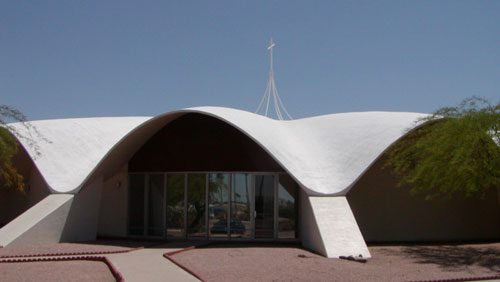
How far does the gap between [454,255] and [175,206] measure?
9.31m

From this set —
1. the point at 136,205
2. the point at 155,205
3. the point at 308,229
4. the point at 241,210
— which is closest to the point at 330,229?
the point at 308,229

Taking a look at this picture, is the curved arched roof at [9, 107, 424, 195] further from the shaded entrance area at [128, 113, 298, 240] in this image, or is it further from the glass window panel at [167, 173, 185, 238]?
the glass window panel at [167, 173, 185, 238]

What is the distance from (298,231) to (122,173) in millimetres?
7033

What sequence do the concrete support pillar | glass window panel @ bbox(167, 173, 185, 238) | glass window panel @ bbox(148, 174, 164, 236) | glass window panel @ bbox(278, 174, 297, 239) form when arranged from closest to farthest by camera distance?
the concrete support pillar
glass window panel @ bbox(278, 174, 297, 239)
glass window panel @ bbox(167, 173, 185, 238)
glass window panel @ bbox(148, 174, 164, 236)

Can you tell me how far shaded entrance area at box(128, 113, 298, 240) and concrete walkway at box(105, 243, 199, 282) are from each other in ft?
8.69

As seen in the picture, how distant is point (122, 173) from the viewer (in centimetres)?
1812

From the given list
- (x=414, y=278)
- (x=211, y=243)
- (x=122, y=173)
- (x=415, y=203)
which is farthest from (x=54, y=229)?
(x=415, y=203)

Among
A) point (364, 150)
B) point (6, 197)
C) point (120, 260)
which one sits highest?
point (364, 150)

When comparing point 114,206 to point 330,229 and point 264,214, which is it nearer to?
point 264,214

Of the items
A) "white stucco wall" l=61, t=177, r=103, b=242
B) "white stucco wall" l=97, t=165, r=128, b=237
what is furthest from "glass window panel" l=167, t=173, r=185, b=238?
"white stucco wall" l=61, t=177, r=103, b=242

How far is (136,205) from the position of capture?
58.7ft

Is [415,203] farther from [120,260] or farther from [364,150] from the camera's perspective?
[120,260]

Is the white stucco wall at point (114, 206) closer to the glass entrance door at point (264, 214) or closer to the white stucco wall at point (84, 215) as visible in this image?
the white stucco wall at point (84, 215)

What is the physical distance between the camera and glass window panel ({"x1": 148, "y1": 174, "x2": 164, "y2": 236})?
17.4 metres
